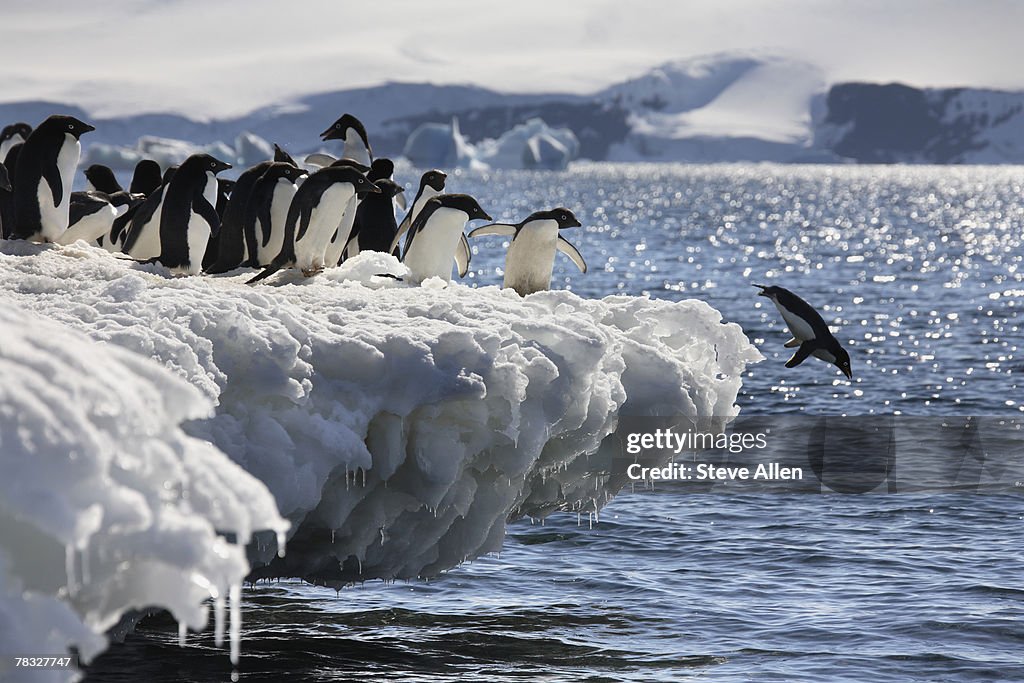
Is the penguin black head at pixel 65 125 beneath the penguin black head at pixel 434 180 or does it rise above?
above

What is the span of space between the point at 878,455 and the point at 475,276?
25.8 m

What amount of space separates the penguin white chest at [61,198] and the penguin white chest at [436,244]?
3.00m

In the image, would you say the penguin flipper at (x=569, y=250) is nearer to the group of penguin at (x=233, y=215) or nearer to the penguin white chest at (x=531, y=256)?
the penguin white chest at (x=531, y=256)

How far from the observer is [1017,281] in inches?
1694

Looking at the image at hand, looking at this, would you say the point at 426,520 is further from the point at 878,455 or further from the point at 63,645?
the point at 878,455

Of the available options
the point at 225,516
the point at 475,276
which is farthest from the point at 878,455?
the point at 475,276

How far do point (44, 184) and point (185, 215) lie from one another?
1.24 metres

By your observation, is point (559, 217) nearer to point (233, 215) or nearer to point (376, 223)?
point (376, 223)

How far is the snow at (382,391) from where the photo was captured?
24.3 feet

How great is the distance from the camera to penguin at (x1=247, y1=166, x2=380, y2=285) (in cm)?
1048

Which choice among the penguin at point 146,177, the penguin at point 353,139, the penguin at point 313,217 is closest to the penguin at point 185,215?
the penguin at point 313,217

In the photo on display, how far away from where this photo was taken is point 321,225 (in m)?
10.6

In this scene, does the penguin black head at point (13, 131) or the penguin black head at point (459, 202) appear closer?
the penguin black head at point (459, 202)

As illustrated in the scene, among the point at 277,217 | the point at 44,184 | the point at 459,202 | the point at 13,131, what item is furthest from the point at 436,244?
the point at 13,131
